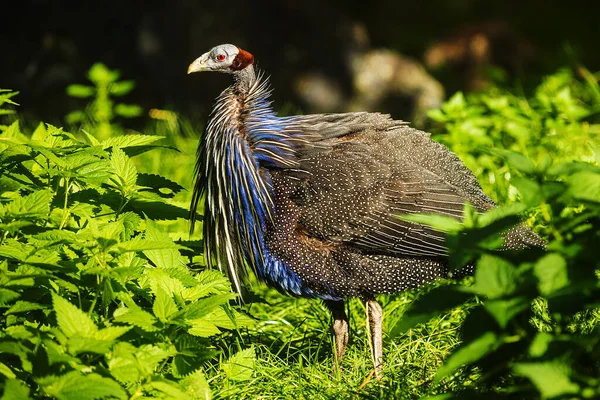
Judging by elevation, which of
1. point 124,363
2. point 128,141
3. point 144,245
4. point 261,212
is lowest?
point 124,363

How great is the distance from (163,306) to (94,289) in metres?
0.33

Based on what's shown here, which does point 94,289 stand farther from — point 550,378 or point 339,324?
point 550,378

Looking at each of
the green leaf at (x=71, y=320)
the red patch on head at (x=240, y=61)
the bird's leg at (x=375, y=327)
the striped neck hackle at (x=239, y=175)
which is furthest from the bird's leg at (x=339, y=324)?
the green leaf at (x=71, y=320)

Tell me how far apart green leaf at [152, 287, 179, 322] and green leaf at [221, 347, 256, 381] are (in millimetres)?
475

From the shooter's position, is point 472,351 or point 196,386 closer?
point 472,351

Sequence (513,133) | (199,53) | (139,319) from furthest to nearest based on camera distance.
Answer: (199,53), (513,133), (139,319)

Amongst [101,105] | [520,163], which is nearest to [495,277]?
[520,163]

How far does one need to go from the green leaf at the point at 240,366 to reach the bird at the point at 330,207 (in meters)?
0.39

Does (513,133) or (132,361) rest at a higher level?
(513,133)

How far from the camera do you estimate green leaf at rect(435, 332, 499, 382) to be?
2.27 m

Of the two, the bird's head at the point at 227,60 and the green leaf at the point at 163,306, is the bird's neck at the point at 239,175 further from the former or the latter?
the green leaf at the point at 163,306

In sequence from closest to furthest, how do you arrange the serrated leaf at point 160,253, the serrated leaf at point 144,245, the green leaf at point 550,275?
1. the green leaf at point 550,275
2. the serrated leaf at point 144,245
3. the serrated leaf at point 160,253

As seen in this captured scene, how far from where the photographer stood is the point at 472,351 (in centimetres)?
230

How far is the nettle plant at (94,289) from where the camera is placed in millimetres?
2695
